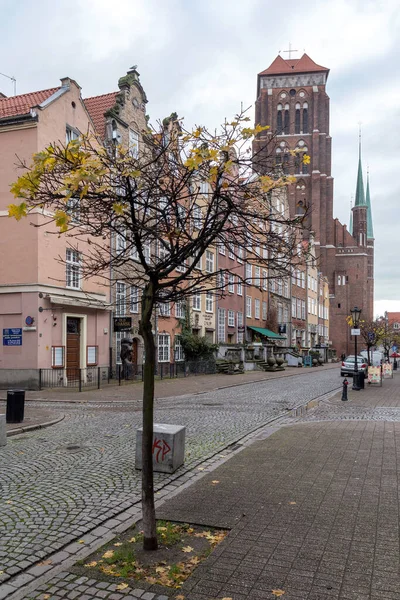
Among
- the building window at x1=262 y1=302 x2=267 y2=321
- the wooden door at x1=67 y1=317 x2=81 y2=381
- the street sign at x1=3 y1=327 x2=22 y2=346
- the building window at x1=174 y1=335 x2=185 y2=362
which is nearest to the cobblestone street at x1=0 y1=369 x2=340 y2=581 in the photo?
the street sign at x1=3 y1=327 x2=22 y2=346

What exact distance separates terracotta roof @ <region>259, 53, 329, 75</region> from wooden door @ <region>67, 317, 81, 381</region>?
213 ft

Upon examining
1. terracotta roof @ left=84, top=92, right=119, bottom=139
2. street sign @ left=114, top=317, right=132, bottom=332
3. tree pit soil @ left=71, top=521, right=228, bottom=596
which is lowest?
tree pit soil @ left=71, top=521, right=228, bottom=596

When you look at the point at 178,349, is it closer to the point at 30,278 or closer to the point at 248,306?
the point at 30,278

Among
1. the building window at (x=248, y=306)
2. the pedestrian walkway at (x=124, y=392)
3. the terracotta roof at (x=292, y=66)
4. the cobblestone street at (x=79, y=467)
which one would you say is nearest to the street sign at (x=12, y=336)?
the pedestrian walkway at (x=124, y=392)

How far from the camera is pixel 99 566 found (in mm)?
4516

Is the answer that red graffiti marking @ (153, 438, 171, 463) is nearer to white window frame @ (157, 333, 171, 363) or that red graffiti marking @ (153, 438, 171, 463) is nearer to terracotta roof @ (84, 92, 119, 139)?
white window frame @ (157, 333, 171, 363)

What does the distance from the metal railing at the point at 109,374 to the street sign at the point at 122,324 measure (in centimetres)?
193

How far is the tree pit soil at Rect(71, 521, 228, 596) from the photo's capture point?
13.9ft

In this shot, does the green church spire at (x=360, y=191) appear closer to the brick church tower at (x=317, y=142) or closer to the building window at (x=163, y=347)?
the brick church tower at (x=317, y=142)

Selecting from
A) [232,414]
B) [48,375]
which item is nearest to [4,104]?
[48,375]

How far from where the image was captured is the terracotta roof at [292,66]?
76.8 metres

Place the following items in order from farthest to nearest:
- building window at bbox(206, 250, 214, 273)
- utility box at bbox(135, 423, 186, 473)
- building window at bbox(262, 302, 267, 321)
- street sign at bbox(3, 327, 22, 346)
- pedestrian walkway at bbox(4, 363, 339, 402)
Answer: building window at bbox(262, 302, 267, 321) → building window at bbox(206, 250, 214, 273) → street sign at bbox(3, 327, 22, 346) → pedestrian walkway at bbox(4, 363, 339, 402) → utility box at bbox(135, 423, 186, 473)

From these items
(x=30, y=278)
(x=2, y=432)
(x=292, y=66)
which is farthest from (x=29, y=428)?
(x=292, y=66)

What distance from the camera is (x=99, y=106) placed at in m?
30.1
